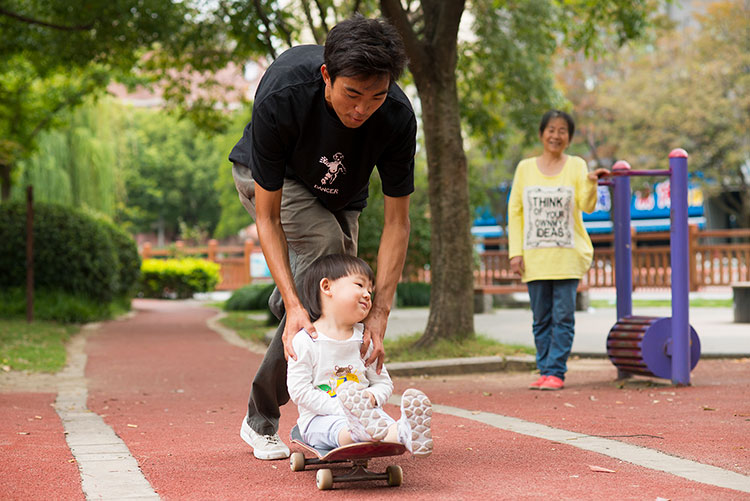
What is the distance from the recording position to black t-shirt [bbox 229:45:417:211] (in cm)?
338

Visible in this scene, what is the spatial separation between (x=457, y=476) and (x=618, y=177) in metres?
3.85

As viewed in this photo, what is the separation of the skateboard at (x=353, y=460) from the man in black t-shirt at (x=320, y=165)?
1.21ft

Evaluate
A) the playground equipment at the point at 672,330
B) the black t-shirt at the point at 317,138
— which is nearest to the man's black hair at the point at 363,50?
the black t-shirt at the point at 317,138

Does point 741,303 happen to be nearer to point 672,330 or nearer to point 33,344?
point 672,330

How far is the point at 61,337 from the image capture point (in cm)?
1193

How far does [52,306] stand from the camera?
14.1 m

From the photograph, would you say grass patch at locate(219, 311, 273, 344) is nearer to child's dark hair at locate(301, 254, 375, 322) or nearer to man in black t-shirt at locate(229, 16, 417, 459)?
man in black t-shirt at locate(229, 16, 417, 459)

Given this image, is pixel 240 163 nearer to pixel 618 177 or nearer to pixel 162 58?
pixel 618 177

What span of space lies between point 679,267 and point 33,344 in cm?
760

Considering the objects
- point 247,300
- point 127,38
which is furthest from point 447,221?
point 247,300

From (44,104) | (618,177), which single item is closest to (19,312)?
(44,104)

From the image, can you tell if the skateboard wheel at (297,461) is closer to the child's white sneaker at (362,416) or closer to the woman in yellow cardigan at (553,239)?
Result: the child's white sneaker at (362,416)

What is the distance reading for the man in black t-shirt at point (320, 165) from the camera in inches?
125

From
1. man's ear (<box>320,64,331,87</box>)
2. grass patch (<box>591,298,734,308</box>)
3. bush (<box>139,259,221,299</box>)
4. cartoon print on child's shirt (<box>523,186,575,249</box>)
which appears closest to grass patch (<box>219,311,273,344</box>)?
cartoon print on child's shirt (<box>523,186,575,249</box>)
